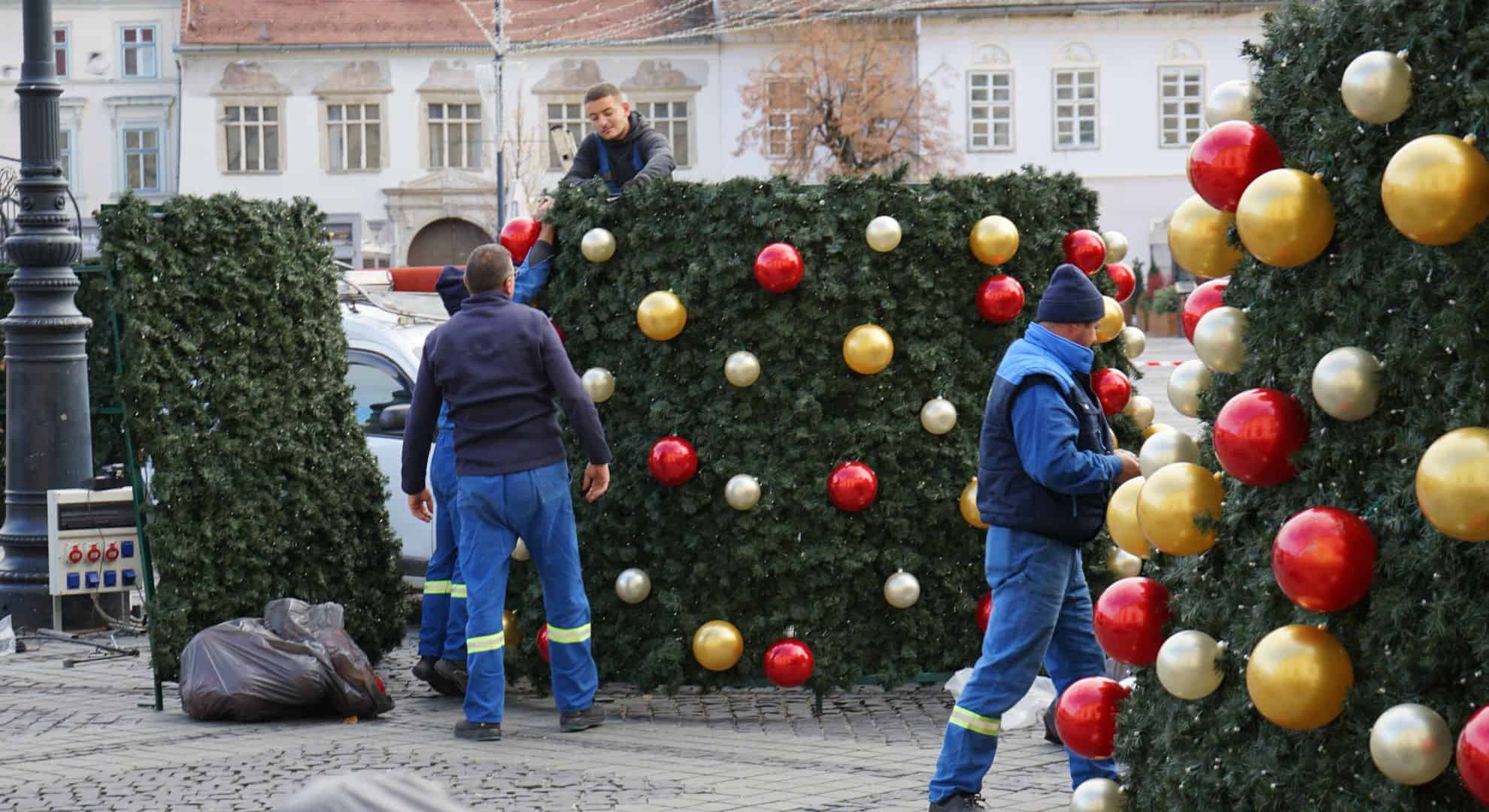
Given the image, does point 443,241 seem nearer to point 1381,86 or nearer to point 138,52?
point 138,52

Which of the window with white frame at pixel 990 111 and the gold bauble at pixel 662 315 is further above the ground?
the window with white frame at pixel 990 111

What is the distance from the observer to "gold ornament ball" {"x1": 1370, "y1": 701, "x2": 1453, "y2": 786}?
3.06 metres

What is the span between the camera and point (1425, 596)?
125 inches

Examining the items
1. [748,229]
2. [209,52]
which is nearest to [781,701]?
[748,229]

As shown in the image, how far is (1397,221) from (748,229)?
15.4 ft

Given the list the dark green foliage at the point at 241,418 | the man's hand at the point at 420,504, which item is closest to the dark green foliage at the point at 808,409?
the man's hand at the point at 420,504

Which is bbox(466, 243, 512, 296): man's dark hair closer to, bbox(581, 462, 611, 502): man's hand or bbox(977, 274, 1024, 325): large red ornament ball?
bbox(581, 462, 611, 502): man's hand

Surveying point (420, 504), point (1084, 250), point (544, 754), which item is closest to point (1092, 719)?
point (544, 754)

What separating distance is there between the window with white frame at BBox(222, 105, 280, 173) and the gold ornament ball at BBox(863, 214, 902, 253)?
1717 inches

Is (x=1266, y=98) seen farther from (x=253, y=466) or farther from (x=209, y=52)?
(x=209, y=52)

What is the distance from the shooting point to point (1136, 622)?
387 cm

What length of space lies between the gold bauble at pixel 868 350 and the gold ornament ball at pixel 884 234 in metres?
0.34

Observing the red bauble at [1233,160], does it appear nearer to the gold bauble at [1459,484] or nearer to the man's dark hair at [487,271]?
the gold bauble at [1459,484]

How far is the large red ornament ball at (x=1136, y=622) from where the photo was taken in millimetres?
3871
